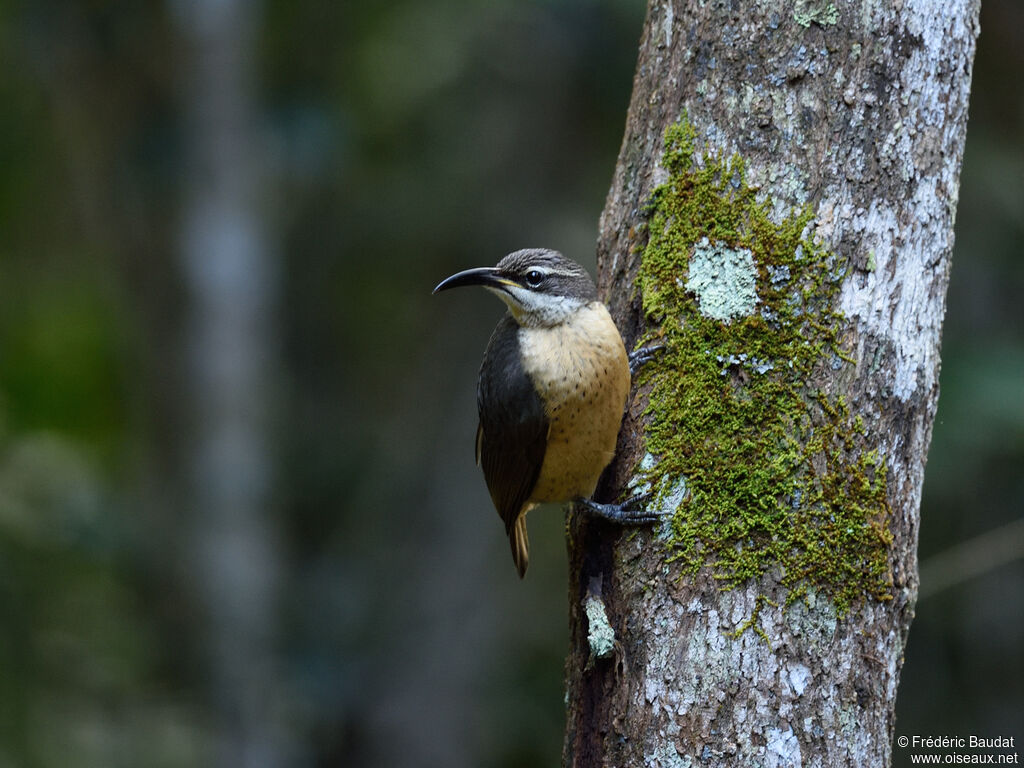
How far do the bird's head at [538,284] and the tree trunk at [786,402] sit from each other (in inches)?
25.0

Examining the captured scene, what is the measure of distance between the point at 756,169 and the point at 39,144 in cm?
776

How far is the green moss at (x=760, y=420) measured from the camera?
9.98ft

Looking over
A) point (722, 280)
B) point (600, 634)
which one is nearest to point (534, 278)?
point (722, 280)

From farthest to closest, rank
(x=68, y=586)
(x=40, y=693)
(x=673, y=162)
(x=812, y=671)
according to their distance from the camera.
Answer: (x=68, y=586) → (x=40, y=693) → (x=673, y=162) → (x=812, y=671)

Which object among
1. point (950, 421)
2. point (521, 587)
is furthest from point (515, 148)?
point (950, 421)

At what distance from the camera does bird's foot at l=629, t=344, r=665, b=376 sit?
3.49m

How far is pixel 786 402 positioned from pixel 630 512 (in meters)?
0.59

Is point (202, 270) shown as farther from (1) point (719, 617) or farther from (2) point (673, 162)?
(1) point (719, 617)

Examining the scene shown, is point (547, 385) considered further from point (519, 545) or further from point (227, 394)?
point (227, 394)

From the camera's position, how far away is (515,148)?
31.0 feet

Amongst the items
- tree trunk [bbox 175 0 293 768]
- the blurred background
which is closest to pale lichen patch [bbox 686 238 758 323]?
the blurred background

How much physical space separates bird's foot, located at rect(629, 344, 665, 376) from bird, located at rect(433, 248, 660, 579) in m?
0.02

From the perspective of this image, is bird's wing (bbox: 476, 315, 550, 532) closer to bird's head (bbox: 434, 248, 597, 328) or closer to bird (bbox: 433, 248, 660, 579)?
bird (bbox: 433, 248, 660, 579)

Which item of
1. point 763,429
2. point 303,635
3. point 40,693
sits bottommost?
point 303,635
